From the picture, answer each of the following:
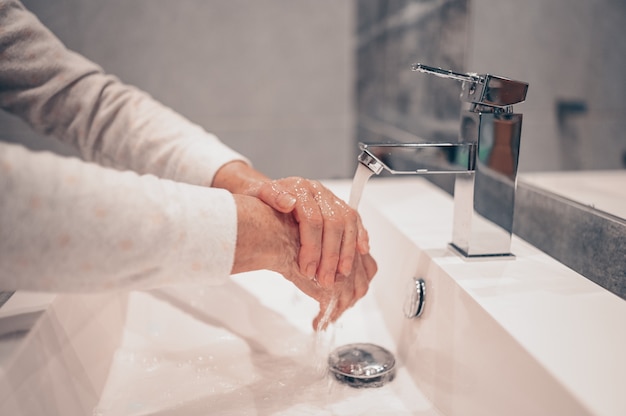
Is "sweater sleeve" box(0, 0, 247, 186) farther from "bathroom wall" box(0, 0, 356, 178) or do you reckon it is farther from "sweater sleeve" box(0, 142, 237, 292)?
"bathroom wall" box(0, 0, 356, 178)

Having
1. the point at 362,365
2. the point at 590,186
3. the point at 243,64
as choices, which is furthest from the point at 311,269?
the point at 243,64

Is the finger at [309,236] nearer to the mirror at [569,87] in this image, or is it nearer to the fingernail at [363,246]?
the fingernail at [363,246]

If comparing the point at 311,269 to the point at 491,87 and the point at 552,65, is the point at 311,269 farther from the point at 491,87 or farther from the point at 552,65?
the point at 552,65

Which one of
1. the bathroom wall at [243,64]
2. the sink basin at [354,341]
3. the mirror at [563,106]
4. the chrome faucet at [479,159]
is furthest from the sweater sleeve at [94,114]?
the bathroom wall at [243,64]

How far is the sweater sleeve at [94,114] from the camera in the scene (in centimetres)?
73

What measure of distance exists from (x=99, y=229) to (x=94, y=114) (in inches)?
17.1

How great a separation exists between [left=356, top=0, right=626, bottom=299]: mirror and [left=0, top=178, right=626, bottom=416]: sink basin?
0.06 m

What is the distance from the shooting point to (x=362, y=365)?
592 millimetres

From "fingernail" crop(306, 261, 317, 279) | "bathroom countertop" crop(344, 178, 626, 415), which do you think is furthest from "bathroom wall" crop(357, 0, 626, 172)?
"fingernail" crop(306, 261, 317, 279)

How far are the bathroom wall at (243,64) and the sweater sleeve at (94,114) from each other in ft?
2.12

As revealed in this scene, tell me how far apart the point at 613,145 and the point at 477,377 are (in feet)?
1.37

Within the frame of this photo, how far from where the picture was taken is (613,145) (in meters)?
0.72

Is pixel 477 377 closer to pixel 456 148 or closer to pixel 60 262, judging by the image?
pixel 456 148

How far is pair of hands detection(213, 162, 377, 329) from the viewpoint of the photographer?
1.66 feet
